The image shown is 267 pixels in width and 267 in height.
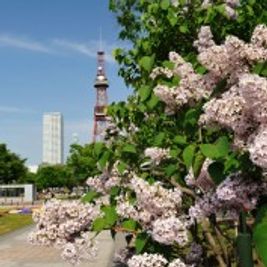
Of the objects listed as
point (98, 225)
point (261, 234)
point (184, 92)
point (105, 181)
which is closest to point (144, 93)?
point (184, 92)

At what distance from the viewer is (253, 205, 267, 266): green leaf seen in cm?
285

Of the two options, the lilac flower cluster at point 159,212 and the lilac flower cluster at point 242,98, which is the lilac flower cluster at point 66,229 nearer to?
the lilac flower cluster at point 159,212

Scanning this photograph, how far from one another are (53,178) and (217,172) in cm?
13995

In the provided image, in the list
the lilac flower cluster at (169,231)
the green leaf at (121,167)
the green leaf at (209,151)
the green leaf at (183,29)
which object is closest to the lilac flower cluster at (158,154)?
the green leaf at (121,167)

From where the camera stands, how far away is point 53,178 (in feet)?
466

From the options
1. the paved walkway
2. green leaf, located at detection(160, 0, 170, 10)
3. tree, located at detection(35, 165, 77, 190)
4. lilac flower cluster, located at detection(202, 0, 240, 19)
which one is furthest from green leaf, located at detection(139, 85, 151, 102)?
tree, located at detection(35, 165, 77, 190)

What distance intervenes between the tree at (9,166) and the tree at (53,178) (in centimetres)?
2095

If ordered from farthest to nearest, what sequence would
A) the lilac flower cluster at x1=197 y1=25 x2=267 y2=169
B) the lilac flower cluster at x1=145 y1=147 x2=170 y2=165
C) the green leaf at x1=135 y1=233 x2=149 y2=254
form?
1. the lilac flower cluster at x1=145 y1=147 x2=170 y2=165
2. the green leaf at x1=135 y1=233 x2=149 y2=254
3. the lilac flower cluster at x1=197 y1=25 x2=267 y2=169

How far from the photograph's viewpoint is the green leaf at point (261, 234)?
112 inches

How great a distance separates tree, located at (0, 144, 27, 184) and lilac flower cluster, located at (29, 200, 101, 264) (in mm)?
111596

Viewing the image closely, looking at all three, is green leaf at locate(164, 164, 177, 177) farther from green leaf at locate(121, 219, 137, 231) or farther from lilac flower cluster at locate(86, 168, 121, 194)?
lilac flower cluster at locate(86, 168, 121, 194)

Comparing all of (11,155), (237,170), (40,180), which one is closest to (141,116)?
(237,170)

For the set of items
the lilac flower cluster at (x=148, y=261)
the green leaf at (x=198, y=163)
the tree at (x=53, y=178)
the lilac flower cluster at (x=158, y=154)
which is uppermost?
the tree at (x=53, y=178)

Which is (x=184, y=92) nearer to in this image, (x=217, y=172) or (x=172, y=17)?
(x=217, y=172)
